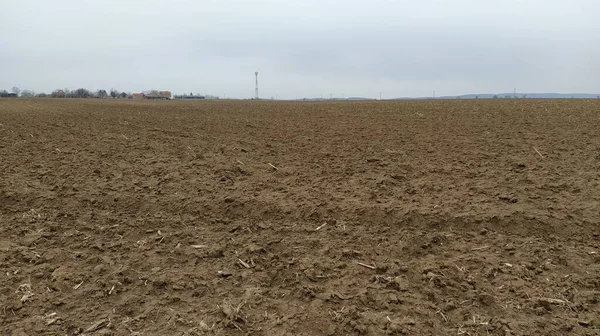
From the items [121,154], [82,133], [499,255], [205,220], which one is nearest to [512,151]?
[499,255]

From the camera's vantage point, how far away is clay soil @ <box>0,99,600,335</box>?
3408mm

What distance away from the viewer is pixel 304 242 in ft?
15.6

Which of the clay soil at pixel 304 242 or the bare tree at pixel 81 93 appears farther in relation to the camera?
the bare tree at pixel 81 93

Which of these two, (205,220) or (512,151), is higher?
(512,151)

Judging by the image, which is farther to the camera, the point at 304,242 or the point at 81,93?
the point at 81,93

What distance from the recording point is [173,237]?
4.97 meters

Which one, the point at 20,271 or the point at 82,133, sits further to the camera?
the point at 82,133

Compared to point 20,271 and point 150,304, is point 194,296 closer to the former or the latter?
point 150,304

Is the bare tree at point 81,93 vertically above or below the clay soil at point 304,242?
above

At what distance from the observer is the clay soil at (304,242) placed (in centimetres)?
341

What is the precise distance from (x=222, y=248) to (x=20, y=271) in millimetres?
2024

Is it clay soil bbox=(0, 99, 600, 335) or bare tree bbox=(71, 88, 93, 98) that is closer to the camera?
clay soil bbox=(0, 99, 600, 335)

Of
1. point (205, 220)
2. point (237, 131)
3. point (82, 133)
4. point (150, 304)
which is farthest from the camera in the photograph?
point (237, 131)

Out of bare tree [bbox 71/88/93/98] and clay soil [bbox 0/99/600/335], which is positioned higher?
bare tree [bbox 71/88/93/98]
